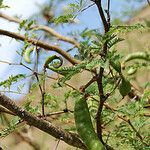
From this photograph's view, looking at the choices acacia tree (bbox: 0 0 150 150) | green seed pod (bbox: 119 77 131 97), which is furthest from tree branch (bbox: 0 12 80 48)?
green seed pod (bbox: 119 77 131 97)

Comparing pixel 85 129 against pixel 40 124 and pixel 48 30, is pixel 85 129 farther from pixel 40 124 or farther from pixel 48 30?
pixel 48 30

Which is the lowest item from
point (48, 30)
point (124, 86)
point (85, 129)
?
point (85, 129)

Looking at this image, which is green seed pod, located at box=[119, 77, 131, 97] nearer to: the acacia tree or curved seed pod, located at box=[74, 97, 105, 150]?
the acacia tree

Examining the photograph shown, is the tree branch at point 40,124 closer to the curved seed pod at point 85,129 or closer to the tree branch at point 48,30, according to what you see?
the curved seed pod at point 85,129

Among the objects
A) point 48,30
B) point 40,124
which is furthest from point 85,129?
point 48,30

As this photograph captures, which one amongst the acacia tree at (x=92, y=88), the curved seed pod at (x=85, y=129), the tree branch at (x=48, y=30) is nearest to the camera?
the acacia tree at (x=92, y=88)

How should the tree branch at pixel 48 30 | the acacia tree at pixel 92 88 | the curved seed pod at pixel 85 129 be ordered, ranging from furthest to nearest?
the tree branch at pixel 48 30 → the curved seed pod at pixel 85 129 → the acacia tree at pixel 92 88

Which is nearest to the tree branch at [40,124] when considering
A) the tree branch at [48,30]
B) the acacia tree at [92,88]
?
the acacia tree at [92,88]

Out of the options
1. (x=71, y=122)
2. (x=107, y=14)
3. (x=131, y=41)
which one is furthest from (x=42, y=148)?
(x=107, y=14)

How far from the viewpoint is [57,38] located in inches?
109

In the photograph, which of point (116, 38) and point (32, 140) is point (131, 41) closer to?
point (32, 140)

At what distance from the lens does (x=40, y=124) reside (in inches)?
42.4

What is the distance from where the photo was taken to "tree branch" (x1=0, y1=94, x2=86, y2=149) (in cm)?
104

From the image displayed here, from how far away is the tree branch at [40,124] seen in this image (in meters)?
1.04
